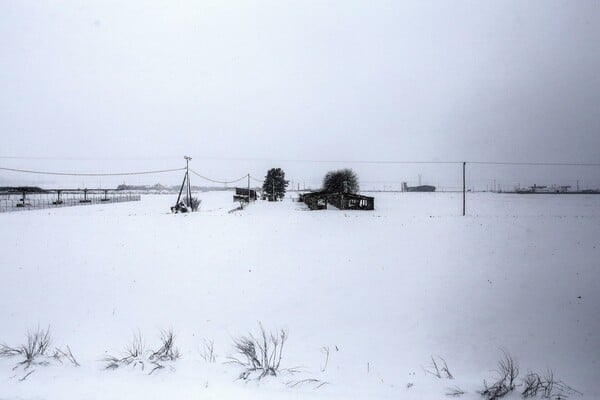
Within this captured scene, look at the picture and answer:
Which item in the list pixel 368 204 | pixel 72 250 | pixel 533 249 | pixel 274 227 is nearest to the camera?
pixel 72 250

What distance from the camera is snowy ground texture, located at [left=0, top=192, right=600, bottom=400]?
4.73 meters

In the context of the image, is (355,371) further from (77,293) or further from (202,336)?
(77,293)

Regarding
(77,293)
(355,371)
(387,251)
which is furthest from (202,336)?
(387,251)

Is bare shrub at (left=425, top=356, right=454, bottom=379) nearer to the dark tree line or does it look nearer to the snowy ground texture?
the snowy ground texture

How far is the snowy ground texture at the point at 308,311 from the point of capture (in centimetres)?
473

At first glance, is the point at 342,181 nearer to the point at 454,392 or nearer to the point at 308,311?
the point at 308,311

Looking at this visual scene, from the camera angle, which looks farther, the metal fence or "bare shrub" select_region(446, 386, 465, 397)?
the metal fence

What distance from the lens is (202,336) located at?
7.66 metres

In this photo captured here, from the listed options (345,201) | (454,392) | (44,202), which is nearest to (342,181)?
(345,201)

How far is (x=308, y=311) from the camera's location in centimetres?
934

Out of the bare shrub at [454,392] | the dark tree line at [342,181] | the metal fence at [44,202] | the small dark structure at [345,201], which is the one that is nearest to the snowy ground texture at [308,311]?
the bare shrub at [454,392]

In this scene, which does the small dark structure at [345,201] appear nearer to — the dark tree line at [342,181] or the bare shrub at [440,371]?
the dark tree line at [342,181]

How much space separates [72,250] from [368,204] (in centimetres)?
3907

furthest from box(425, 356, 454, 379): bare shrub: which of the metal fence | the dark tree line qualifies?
the dark tree line
